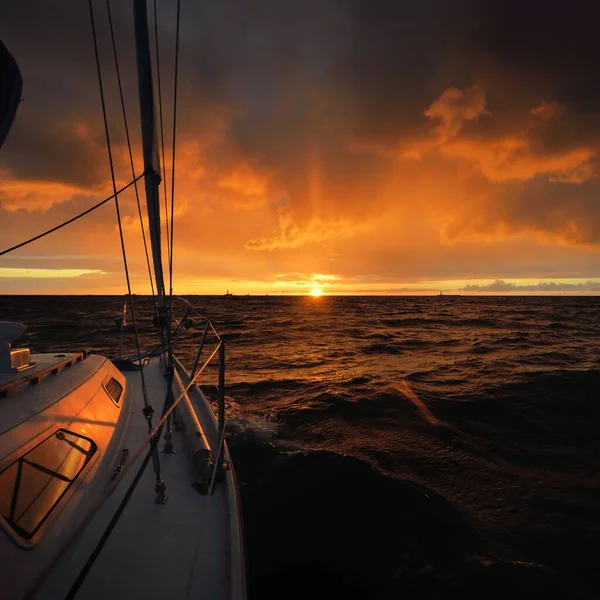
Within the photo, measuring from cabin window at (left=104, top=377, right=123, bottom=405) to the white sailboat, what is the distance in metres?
0.08

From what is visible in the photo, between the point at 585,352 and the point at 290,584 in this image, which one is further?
the point at 585,352

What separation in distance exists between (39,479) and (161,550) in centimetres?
136

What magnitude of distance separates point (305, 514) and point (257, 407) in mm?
5746

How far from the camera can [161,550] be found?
3.52 metres

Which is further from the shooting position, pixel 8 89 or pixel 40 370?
pixel 40 370

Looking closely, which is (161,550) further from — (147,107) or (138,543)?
(147,107)

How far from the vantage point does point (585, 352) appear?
20641 millimetres

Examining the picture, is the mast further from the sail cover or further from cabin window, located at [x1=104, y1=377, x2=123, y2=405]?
cabin window, located at [x1=104, y1=377, x2=123, y2=405]

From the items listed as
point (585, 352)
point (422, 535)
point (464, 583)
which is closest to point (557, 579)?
point (464, 583)

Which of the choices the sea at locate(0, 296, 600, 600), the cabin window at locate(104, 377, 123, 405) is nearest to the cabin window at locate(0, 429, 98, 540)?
the cabin window at locate(104, 377, 123, 405)

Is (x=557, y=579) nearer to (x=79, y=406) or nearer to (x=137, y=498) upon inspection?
(x=137, y=498)

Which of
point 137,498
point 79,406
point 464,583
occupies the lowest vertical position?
point 464,583

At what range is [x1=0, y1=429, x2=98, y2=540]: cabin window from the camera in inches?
122

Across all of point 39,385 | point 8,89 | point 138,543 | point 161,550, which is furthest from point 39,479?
point 8,89
